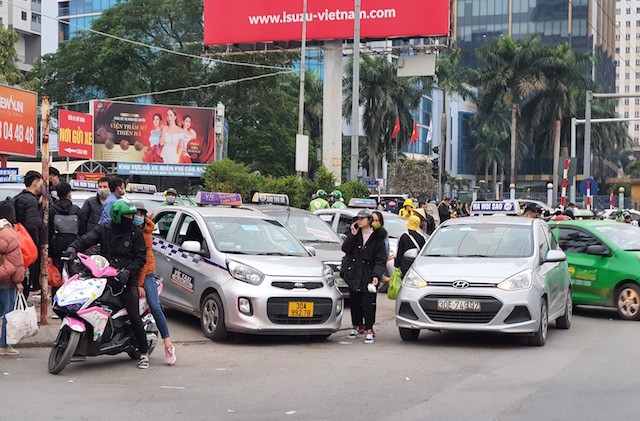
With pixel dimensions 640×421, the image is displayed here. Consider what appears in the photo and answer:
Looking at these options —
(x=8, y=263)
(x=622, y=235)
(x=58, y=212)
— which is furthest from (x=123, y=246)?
(x=622, y=235)

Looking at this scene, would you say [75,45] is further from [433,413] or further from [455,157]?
[455,157]

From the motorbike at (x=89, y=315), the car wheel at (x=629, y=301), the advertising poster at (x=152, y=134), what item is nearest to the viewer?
the motorbike at (x=89, y=315)

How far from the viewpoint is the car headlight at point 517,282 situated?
10812 millimetres

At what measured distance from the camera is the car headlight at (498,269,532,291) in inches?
426

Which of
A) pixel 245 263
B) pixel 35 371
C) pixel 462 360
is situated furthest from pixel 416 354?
pixel 35 371

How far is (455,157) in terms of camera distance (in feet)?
344

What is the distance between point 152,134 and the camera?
141 ft

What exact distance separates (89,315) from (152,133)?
35.0 meters

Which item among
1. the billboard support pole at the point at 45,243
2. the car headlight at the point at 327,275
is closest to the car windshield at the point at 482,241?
the car headlight at the point at 327,275

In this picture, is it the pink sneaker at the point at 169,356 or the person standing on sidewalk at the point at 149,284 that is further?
the pink sneaker at the point at 169,356

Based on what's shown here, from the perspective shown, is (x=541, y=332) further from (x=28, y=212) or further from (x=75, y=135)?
(x=75, y=135)

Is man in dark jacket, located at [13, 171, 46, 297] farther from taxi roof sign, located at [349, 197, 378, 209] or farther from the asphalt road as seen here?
taxi roof sign, located at [349, 197, 378, 209]

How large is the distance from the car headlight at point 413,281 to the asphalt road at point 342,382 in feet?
2.49

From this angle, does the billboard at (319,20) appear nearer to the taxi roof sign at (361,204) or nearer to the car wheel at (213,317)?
the taxi roof sign at (361,204)
